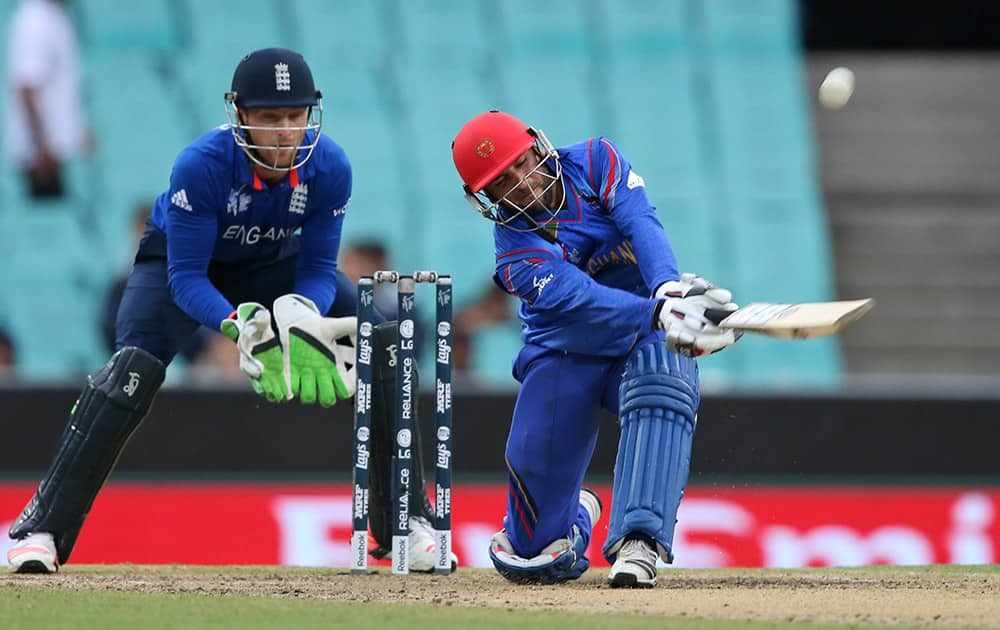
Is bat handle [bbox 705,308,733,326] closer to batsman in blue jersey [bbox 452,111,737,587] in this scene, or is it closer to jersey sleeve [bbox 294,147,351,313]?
batsman in blue jersey [bbox 452,111,737,587]

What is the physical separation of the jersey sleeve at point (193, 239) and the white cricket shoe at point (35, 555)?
2.69 feet

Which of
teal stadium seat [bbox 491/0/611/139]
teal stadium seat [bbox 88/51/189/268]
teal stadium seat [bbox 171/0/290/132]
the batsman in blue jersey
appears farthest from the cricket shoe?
teal stadium seat [bbox 171/0/290/132]

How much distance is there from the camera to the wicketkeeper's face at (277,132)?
4.62 metres

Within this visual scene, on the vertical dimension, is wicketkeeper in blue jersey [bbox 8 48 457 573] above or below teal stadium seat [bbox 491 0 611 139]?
below

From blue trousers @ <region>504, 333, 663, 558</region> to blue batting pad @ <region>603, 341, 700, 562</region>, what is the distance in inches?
9.8

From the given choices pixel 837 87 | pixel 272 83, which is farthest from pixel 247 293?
pixel 837 87

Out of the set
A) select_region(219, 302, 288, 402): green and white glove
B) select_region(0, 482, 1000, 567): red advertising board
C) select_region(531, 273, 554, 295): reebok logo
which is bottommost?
select_region(0, 482, 1000, 567): red advertising board

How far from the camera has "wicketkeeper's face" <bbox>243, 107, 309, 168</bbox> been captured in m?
4.62

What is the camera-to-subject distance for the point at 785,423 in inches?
278

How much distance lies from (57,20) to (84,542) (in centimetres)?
458

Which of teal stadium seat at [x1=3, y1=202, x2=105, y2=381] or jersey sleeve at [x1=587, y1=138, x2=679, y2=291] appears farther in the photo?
teal stadium seat at [x1=3, y1=202, x2=105, y2=381]

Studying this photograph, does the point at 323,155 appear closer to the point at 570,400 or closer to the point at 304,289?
the point at 304,289

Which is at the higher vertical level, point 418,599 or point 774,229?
point 774,229

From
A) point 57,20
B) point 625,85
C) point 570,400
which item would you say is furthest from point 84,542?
point 625,85
